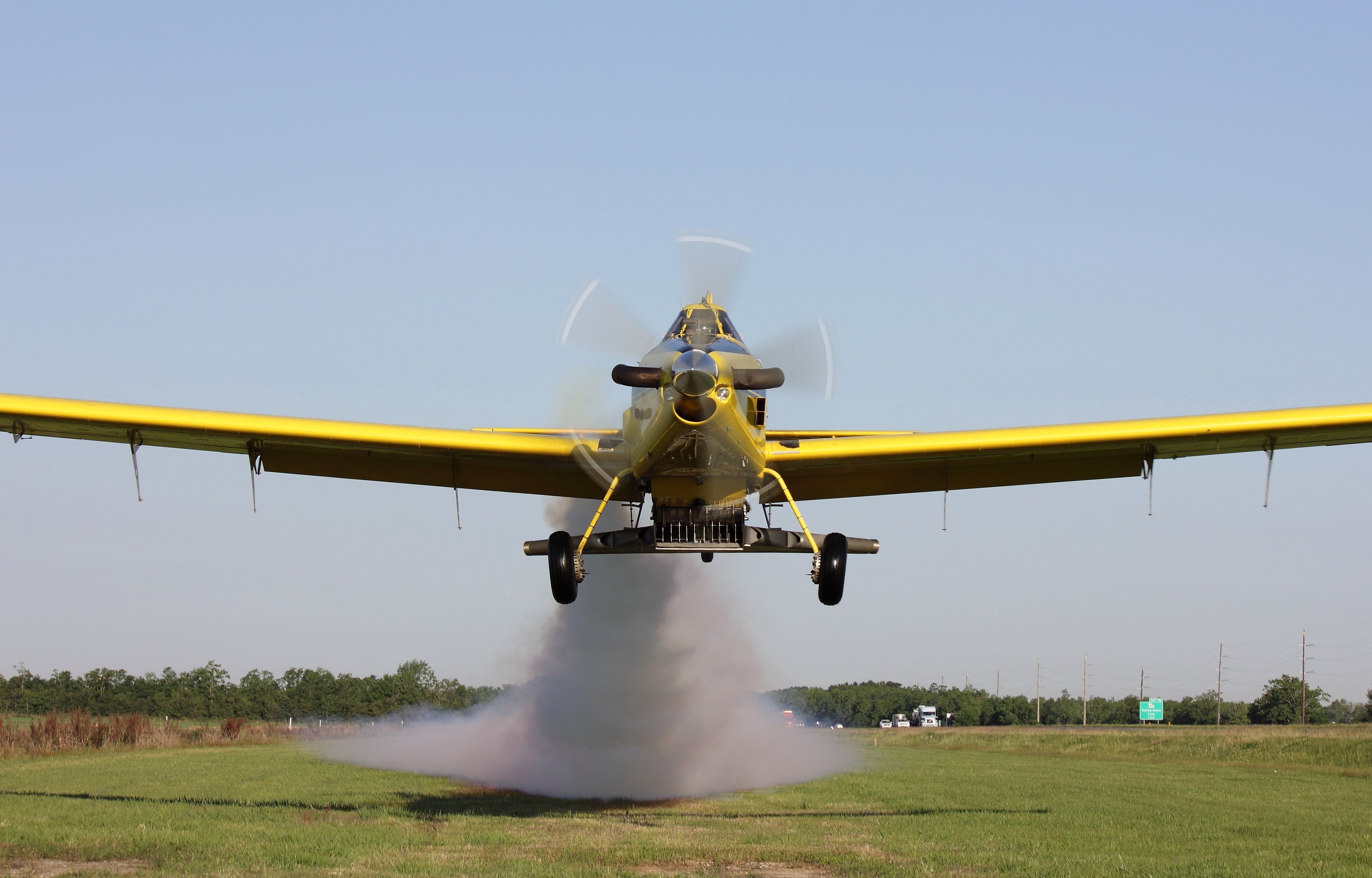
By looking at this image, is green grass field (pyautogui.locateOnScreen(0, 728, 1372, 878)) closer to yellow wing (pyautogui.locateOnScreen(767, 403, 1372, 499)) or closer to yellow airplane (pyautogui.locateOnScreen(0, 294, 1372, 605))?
yellow airplane (pyautogui.locateOnScreen(0, 294, 1372, 605))

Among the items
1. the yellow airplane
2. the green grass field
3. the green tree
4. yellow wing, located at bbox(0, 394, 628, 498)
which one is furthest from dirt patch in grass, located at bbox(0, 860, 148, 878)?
the green tree

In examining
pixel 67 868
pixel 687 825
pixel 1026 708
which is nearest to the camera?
pixel 67 868

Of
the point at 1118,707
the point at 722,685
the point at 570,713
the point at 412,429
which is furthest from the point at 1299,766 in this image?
the point at 1118,707

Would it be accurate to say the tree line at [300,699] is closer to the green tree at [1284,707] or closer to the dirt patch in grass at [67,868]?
the green tree at [1284,707]

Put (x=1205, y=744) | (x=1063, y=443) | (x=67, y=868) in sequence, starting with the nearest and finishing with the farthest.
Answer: (x=67, y=868), (x=1063, y=443), (x=1205, y=744)

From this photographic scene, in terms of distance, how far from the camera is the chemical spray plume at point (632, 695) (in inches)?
1144

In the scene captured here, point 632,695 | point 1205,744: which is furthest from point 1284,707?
point 632,695

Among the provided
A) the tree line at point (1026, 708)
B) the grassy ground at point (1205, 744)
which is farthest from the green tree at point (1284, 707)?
the grassy ground at point (1205, 744)

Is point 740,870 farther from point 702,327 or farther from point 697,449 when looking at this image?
point 702,327

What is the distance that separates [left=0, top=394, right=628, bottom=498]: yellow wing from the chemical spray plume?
24.8ft

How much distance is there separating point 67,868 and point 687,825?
10557 millimetres

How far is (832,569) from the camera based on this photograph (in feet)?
55.7

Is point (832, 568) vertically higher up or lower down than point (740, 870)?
higher up

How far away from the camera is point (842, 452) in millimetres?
19234
